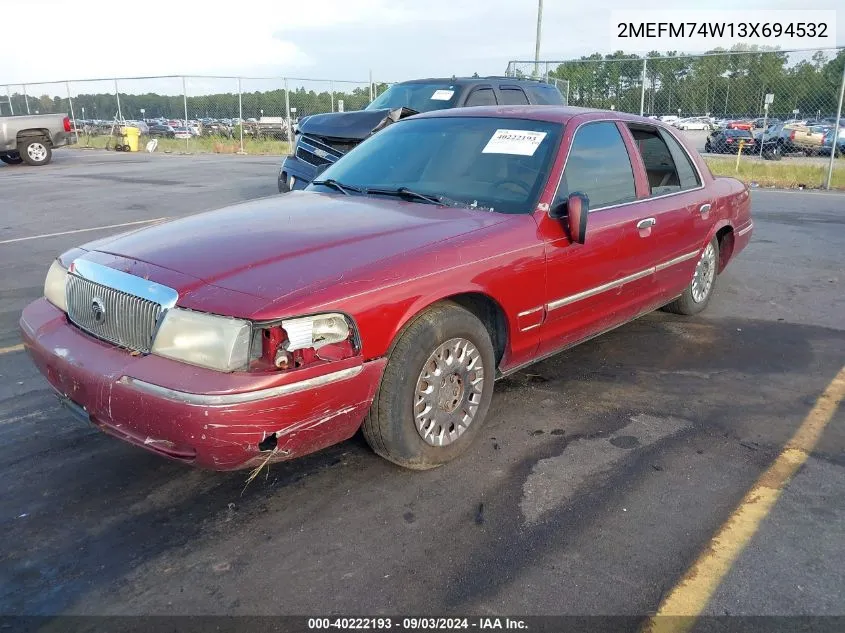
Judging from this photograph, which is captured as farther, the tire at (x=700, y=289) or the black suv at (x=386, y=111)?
the black suv at (x=386, y=111)

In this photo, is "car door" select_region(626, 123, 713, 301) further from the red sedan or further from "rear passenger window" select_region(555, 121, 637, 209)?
"rear passenger window" select_region(555, 121, 637, 209)

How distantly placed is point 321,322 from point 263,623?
107cm

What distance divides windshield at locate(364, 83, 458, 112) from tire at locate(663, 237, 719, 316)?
5263 mm

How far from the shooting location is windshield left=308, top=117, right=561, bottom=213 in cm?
379

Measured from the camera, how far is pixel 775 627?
229 centimetres

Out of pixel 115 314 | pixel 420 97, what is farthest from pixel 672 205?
pixel 420 97

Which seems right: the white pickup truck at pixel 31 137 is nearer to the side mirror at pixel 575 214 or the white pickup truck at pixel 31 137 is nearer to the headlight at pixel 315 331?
the side mirror at pixel 575 214

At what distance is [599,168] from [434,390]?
1840 millimetres

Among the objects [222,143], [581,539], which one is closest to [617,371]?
[581,539]

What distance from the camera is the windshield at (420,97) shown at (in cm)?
1005

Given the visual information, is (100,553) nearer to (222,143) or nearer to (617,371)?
(617,371)

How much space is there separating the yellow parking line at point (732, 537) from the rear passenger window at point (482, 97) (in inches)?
286

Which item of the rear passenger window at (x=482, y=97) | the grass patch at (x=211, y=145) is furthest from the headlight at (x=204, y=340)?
the grass patch at (x=211, y=145)

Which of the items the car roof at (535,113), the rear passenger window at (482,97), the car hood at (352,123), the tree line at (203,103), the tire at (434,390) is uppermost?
the tree line at (203,103)
